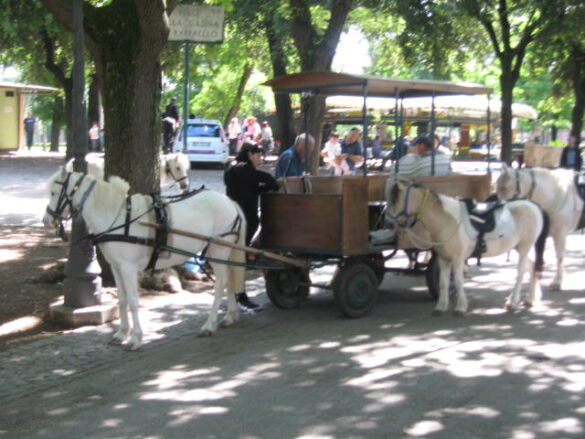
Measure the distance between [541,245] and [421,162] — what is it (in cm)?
196

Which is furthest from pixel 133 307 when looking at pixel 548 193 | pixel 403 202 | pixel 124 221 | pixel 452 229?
pixel 548 193

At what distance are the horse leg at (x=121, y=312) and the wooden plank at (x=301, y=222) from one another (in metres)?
2.17

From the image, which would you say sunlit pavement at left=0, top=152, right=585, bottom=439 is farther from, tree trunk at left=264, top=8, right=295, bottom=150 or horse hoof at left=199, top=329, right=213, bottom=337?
tree trunk at left=264, top=8, right=295, bottom=150

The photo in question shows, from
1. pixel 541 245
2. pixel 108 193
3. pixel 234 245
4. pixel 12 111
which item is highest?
pixel 12 111

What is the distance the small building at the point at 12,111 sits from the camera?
124ft

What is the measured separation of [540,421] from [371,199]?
14.1ft

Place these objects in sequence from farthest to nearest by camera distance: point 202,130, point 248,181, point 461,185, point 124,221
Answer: point 202,130, point 461,185, point 248,181, point 124,221

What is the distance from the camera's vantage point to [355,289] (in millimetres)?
9383

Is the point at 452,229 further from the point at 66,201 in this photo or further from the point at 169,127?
the point at 169,127

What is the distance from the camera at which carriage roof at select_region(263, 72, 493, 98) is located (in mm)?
9266

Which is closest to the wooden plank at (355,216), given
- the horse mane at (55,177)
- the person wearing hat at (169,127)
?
the horse mane at (55,177)

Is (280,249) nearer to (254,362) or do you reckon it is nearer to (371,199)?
(371,199)

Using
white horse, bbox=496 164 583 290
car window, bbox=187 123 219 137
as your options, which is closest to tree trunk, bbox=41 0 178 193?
white horse, bbox=496 164 583 290

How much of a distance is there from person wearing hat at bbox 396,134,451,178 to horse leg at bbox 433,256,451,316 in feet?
4.22
